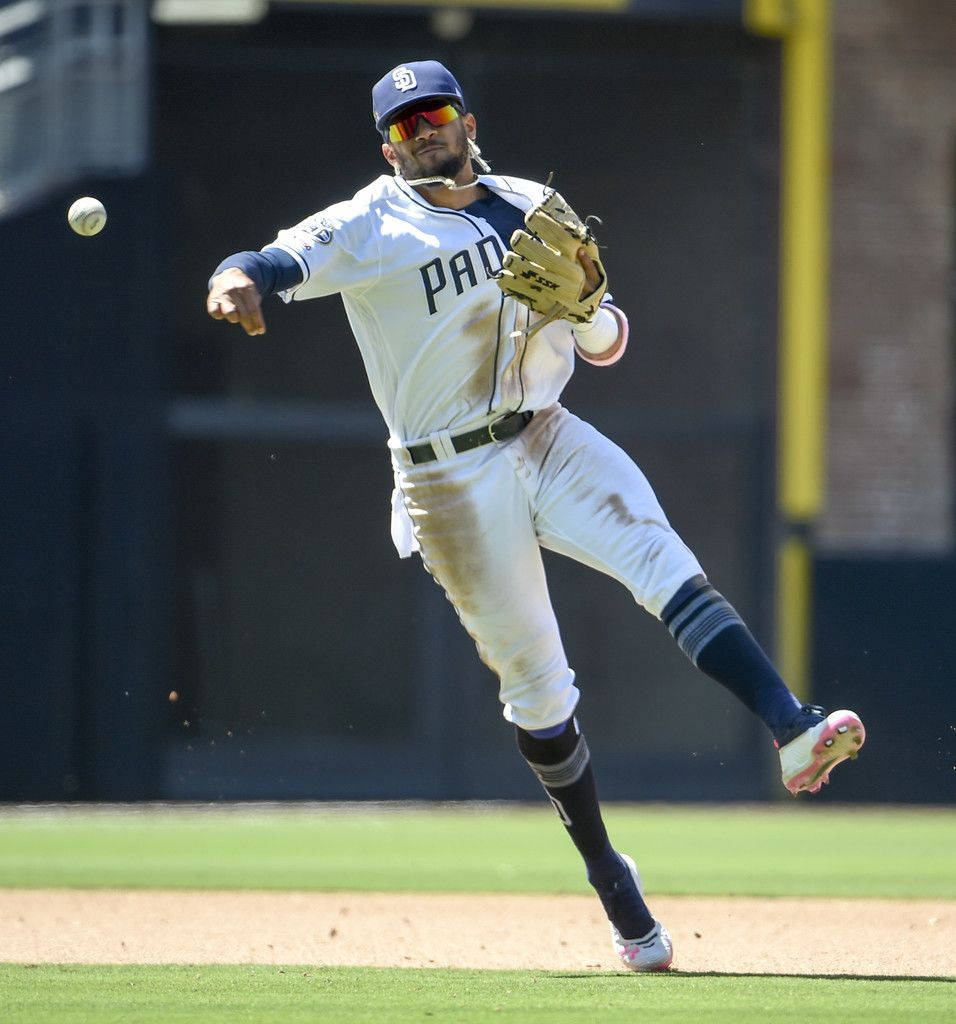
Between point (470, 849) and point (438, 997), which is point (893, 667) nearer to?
point (470, 849)

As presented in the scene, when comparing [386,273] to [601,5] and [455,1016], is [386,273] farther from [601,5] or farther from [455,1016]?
[601,5]

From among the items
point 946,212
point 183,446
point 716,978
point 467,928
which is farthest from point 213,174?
point 716,978

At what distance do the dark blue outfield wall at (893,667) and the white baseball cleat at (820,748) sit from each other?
5841 millimetres

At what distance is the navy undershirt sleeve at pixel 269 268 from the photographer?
393cm

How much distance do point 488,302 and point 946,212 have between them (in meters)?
6.99

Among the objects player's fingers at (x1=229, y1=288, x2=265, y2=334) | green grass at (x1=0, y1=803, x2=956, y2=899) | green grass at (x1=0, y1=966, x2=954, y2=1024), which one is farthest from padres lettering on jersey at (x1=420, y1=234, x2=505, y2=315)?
green grass at (x1=0, y1=803, x2=956, y2=899)

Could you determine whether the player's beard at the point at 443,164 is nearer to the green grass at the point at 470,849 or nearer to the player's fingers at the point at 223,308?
the player's fingers at the point at 223,308

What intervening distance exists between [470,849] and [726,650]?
3.81 m

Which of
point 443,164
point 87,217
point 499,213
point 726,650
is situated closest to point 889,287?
point 499,213

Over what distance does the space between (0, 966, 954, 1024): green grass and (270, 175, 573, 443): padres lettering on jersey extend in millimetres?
1257

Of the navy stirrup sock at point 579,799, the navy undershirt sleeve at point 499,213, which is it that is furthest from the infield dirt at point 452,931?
the navy undershirt sleeve at point 499,213

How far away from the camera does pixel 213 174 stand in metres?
9.90

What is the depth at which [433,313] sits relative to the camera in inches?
169

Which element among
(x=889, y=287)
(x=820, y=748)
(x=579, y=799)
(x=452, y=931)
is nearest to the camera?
(x=820, y=748)
